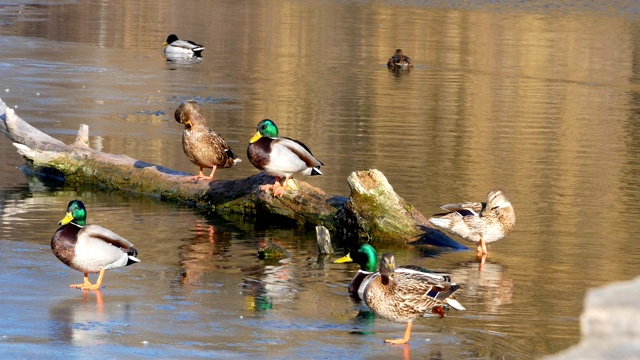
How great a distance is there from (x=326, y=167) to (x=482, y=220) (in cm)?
534

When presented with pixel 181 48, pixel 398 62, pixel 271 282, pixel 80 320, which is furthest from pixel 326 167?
pixel 181 48

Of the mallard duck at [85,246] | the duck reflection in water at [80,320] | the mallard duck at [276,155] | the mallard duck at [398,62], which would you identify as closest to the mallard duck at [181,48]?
the mallard duck at [398,62]

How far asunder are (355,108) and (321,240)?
12478 millimetres

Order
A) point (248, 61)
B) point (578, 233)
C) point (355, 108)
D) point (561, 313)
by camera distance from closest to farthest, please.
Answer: point (561, 313), point (578, 233), point (355, 108), point (248, 61)

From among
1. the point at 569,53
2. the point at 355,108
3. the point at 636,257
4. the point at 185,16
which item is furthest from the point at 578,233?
the point at 185,16

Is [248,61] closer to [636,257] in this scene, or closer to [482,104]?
[482,104]

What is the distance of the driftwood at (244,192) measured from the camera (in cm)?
1208

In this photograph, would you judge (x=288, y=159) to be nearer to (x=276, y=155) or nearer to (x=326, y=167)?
(x=276, y=155)

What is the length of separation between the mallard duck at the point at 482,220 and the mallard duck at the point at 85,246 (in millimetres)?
3819

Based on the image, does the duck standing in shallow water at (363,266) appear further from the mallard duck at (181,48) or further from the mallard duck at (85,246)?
the mallard duck at (181,48)

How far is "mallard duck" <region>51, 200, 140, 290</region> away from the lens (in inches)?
342

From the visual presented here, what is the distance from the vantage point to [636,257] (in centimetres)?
1148

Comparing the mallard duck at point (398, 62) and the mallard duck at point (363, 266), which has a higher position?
the mallard duck at point (398, 62)

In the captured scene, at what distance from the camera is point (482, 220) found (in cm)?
1148
